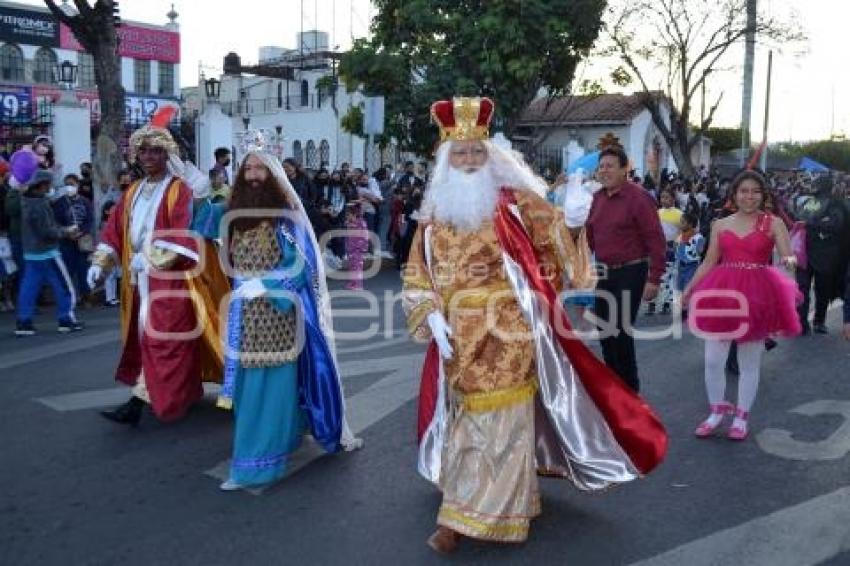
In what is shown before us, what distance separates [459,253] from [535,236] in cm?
40

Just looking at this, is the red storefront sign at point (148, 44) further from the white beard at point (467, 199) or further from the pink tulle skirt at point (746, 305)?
the white beard at point (467, 199)

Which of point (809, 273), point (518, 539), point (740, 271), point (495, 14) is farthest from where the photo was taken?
point (495, 14)

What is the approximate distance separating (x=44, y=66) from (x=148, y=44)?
5262 mm

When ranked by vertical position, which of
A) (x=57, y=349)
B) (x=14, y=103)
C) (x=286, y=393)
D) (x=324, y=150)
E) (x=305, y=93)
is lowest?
(x=57, y=349)

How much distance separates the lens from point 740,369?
5.74 meters


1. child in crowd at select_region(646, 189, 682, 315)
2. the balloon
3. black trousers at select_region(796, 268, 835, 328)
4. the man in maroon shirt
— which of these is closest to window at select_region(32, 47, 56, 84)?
the balloon

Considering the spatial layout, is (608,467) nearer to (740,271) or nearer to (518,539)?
(518,539)

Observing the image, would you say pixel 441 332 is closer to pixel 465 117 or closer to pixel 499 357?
pixel 499 357

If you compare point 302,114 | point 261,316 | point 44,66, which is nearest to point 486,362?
point 261,316

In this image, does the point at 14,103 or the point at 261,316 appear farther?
the point at 14,103

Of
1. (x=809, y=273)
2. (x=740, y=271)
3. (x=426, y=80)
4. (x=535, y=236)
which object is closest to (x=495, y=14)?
(x=426, y=80)

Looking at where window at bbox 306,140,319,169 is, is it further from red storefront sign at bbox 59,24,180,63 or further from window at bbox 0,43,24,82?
window at bbox 0,43,24,82

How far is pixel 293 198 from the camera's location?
512 cm

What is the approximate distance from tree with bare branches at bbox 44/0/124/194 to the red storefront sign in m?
30.3
